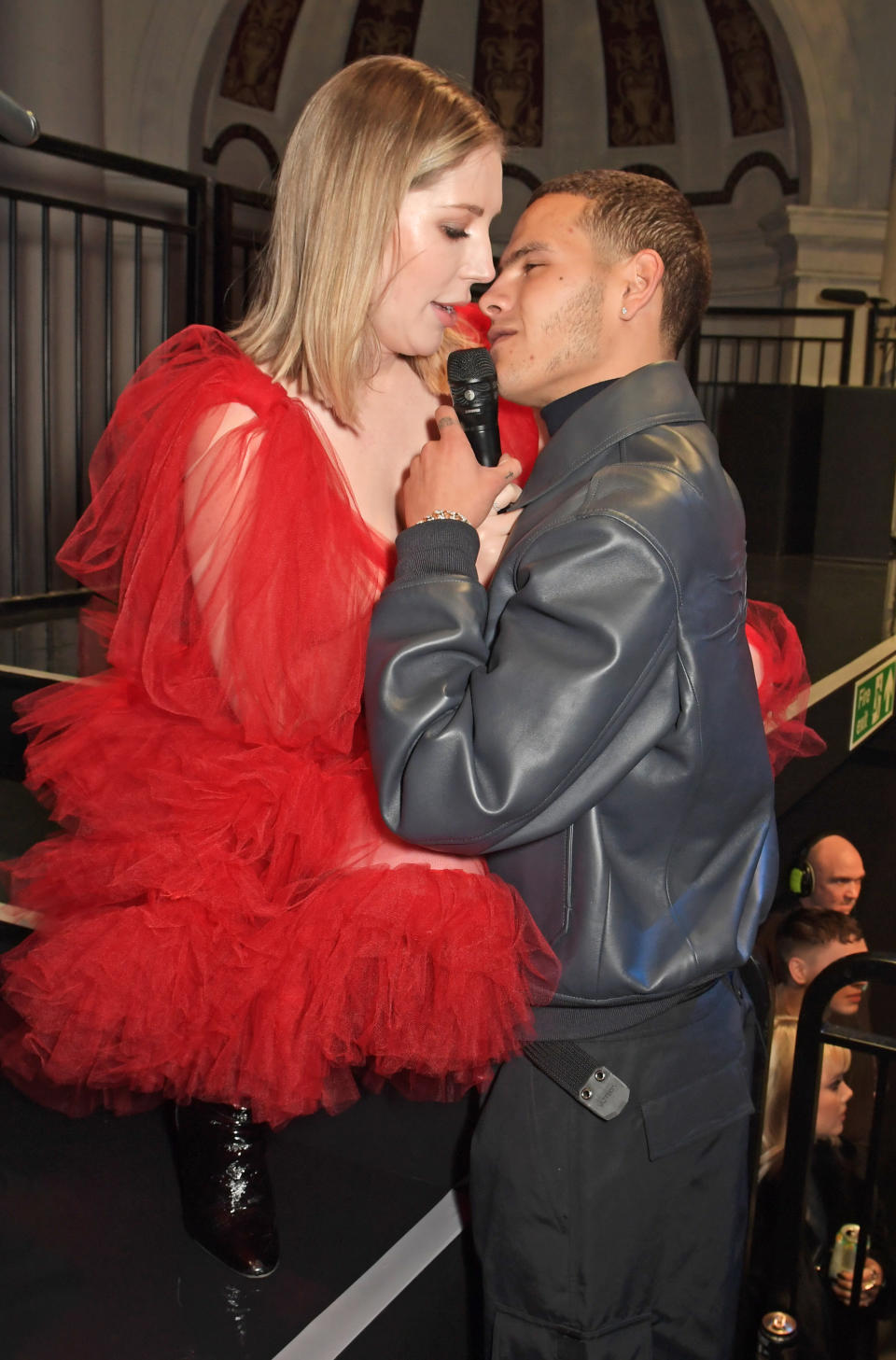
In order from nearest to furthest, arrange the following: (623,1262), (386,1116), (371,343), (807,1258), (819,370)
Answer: (623,1262), (371,343), (386,1116), (807,1258), (819,370)

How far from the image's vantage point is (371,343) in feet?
5.68

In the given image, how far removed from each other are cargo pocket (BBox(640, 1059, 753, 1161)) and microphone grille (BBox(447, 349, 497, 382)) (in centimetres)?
91

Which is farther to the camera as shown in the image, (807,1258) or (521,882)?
(807,1258)

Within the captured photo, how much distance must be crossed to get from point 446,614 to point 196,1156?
100 centimetres

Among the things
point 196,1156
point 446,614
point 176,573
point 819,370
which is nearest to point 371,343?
point 176,573

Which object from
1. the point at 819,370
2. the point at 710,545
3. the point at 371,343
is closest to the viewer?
the point at 710,545

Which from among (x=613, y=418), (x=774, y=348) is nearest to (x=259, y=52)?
(x=774, y=348)

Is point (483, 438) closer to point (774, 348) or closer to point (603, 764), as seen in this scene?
point (603, 764)

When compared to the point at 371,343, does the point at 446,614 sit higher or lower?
lower

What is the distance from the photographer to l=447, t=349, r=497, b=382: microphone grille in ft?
4.99

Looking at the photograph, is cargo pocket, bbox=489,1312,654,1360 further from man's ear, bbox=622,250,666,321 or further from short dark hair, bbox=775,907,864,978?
short dark hair, bbox=775,907,864,978

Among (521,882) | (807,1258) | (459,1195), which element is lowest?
(807,1258)

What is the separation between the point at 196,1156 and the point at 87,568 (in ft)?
2.87

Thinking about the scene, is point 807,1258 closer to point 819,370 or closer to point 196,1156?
point 196,1156
